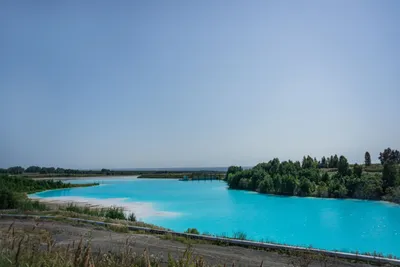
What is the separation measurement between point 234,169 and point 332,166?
2437 centimetres

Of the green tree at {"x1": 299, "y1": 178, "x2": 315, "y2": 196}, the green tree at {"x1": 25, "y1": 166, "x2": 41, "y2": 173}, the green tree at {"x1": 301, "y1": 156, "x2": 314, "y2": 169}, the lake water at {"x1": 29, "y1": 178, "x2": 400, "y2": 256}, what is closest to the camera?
the lake water at {"x1": 29, "y1": 178, "x2": 400, "y2": 256}

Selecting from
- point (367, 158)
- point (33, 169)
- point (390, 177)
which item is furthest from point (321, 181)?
point (33, 169)

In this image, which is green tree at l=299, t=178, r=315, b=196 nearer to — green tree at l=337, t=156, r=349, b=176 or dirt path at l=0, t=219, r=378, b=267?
green tree at l=337, t=156, r=349, b=176

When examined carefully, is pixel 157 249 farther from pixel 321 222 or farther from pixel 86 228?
pixel 321 222

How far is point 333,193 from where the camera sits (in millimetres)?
46031

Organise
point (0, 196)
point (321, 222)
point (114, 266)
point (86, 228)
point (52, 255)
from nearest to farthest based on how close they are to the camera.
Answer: point (114, 266), point (52, 255), point (86, 228), point (0, 196), point (321, 222)

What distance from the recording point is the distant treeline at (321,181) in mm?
43125

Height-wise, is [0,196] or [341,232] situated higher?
[0,196]

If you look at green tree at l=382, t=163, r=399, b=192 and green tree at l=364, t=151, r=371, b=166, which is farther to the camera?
green tree at l=364, t=151, r=371, b=166

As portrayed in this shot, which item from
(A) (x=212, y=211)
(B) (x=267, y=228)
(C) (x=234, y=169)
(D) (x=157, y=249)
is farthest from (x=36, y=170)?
(D) (x=157, y=249)

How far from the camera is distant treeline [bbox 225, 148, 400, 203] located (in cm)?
4312

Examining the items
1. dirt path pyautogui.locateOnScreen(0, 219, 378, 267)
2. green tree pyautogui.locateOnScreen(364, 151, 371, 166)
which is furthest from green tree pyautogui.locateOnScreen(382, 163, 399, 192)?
dirt path pyautogui.locateOnScreen(0, 219, 378, 267)

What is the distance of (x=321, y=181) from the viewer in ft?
170

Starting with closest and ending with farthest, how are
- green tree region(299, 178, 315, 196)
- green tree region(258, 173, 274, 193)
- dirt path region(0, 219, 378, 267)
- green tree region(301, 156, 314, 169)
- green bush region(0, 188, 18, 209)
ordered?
dirt path region(0, 219, 378, 267), green bush region(0, 188, 18, 209), green tree region(299, 178, 315, 196), green tree region(258, 173, 274, 193), green tree region(301, 156, 314, 169)
